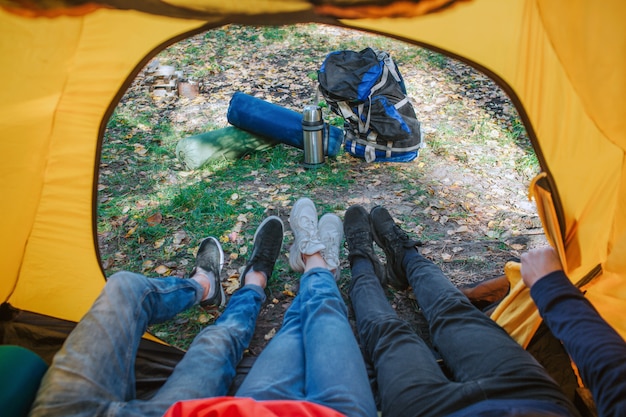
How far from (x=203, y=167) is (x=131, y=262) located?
110 centimetres

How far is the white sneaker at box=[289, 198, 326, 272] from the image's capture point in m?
2.26

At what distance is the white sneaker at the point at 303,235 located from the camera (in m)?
2.26

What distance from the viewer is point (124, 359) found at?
144 cm

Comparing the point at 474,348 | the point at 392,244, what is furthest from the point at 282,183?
the point at 474,348

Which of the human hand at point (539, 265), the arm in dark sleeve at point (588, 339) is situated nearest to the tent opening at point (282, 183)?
the human hand at point (539, 265)

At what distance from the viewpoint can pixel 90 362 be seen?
1341mm

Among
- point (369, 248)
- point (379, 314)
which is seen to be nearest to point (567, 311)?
point (379, 314)

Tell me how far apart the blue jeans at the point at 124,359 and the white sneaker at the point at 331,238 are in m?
0.57

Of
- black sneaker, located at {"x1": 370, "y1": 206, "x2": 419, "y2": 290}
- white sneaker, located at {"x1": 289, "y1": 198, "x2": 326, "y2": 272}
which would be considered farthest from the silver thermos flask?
black sneaker, located at {"x1": 370, "y1": 206, "x2": 419, "y2": 290}

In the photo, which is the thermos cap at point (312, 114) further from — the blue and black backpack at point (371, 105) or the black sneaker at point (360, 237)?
the black sneaker at point (360, 237)

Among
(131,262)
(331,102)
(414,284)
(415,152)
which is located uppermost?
(331,102)

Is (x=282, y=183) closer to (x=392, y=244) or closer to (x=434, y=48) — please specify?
(x=392, y=244)

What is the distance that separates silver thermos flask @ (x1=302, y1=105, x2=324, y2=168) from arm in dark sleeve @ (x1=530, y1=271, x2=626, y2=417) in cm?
219

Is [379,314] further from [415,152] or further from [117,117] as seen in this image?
[117,117]
